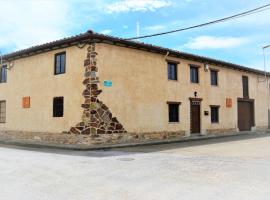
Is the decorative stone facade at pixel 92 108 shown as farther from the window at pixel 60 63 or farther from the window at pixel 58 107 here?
the window at pixel 60 63

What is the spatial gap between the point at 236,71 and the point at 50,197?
75.8 feet

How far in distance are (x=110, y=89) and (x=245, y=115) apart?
15042 mm

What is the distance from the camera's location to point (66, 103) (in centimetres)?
1727

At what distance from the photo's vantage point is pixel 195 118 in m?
22.4

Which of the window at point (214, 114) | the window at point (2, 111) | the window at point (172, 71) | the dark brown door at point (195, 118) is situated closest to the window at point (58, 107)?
the window at point (2, 111)

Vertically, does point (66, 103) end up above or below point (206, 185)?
above

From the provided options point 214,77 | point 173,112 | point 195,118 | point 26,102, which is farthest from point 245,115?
point 26,102

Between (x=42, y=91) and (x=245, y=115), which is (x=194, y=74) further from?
(x=42, y=91)

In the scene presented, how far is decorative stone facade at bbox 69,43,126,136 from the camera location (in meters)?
16.1

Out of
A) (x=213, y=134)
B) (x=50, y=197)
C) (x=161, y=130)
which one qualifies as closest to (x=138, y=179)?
(x=50, y=197)

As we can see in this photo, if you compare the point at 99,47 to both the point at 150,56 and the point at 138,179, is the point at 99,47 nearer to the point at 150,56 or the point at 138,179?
the point at 150,56

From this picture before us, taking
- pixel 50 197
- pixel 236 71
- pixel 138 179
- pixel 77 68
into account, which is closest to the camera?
pixel 50 197

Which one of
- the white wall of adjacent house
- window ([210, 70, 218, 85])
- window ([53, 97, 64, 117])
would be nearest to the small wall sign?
the white wall of adjacent house

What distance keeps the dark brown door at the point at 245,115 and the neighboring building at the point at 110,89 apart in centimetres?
211
